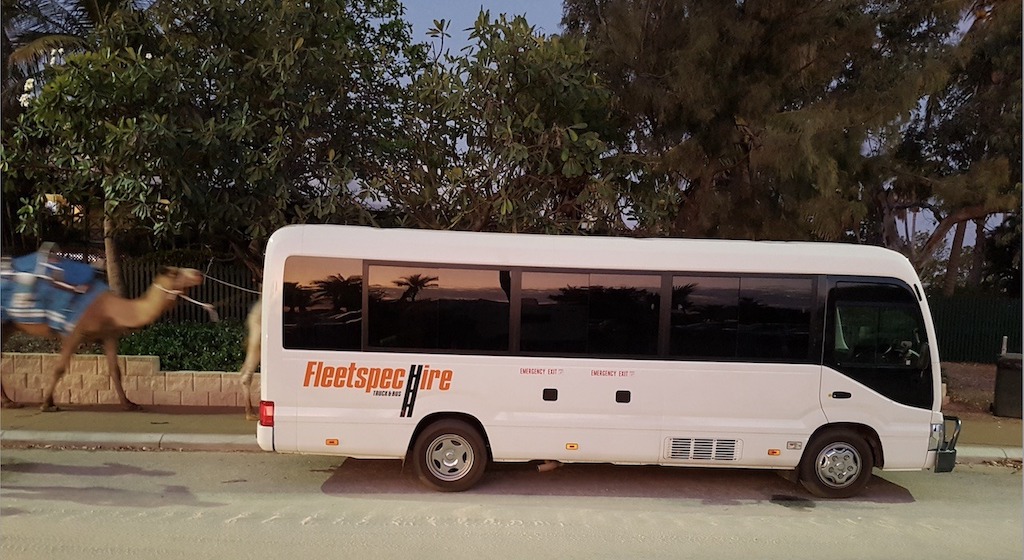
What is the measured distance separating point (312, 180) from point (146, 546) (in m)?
6.74

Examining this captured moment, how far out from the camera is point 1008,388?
10484 mm

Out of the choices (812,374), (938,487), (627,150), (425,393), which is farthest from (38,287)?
(938,487)

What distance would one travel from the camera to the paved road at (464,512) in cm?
519

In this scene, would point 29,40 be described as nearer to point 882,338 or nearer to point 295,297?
point 295,297

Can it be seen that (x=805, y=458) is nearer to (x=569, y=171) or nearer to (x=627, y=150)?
(x=569, y=171)

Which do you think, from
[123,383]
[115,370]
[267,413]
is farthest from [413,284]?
[123,383]

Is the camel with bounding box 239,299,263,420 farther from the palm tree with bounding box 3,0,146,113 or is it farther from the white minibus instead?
the palm tree with bounding box 3,0,146,113

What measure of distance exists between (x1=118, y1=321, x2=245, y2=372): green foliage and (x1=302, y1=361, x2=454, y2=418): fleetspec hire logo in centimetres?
475

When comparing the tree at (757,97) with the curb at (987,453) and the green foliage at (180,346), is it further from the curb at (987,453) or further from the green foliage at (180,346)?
the green foliage at (180,346)

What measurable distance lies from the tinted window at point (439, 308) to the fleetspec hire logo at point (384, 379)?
251mm

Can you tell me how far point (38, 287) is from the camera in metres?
6.70

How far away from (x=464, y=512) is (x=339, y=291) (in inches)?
93.1

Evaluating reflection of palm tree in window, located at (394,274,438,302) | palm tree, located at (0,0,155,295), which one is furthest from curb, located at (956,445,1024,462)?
palm tree, located at (0,0,155,295)

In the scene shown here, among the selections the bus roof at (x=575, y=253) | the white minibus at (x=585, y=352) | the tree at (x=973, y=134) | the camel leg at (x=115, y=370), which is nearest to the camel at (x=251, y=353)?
the camel leg at (x=115, y=370)
